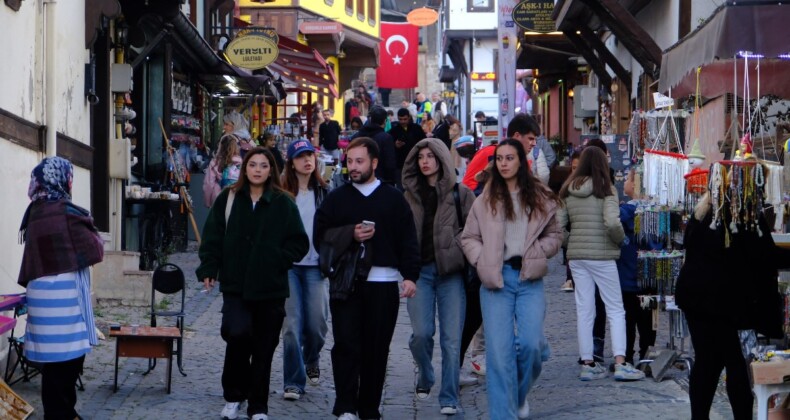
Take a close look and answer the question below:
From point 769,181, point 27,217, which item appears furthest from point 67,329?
point 769,181

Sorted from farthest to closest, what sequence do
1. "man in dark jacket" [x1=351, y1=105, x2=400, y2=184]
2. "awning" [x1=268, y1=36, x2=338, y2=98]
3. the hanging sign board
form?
"awning" [x1=268, y1=36, x2=338, y2=98] < "man in dark jacket" [x1=351, y1=105, x2=400, y2=184] < the hanging sign board

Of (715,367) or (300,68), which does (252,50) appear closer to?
(300,68)

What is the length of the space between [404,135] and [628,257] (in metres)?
8.14

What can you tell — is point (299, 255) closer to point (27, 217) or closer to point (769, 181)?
point (27, 217)

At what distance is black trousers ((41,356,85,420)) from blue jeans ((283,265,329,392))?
1.84 metres

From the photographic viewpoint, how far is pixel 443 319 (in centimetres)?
945

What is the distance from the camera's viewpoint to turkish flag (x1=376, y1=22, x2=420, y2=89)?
5278cm

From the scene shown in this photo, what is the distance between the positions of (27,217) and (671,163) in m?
5.05

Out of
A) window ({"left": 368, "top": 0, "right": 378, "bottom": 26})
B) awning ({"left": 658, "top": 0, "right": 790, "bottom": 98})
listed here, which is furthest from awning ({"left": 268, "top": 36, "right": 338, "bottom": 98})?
awning ({"left": 658, "top": 0, "right": 790, "bottom": 98})

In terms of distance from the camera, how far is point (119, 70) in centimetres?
1528

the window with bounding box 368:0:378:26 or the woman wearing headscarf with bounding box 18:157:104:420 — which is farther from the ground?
the window with bounding box 368:0:378:26

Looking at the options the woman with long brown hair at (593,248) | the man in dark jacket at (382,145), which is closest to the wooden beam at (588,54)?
the man in dark jacket at (382,145)

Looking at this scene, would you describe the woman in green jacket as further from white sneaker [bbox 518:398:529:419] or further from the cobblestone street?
white sneaker [bbox 518:398:529:419]

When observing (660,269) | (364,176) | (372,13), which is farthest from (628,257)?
(372,13)
